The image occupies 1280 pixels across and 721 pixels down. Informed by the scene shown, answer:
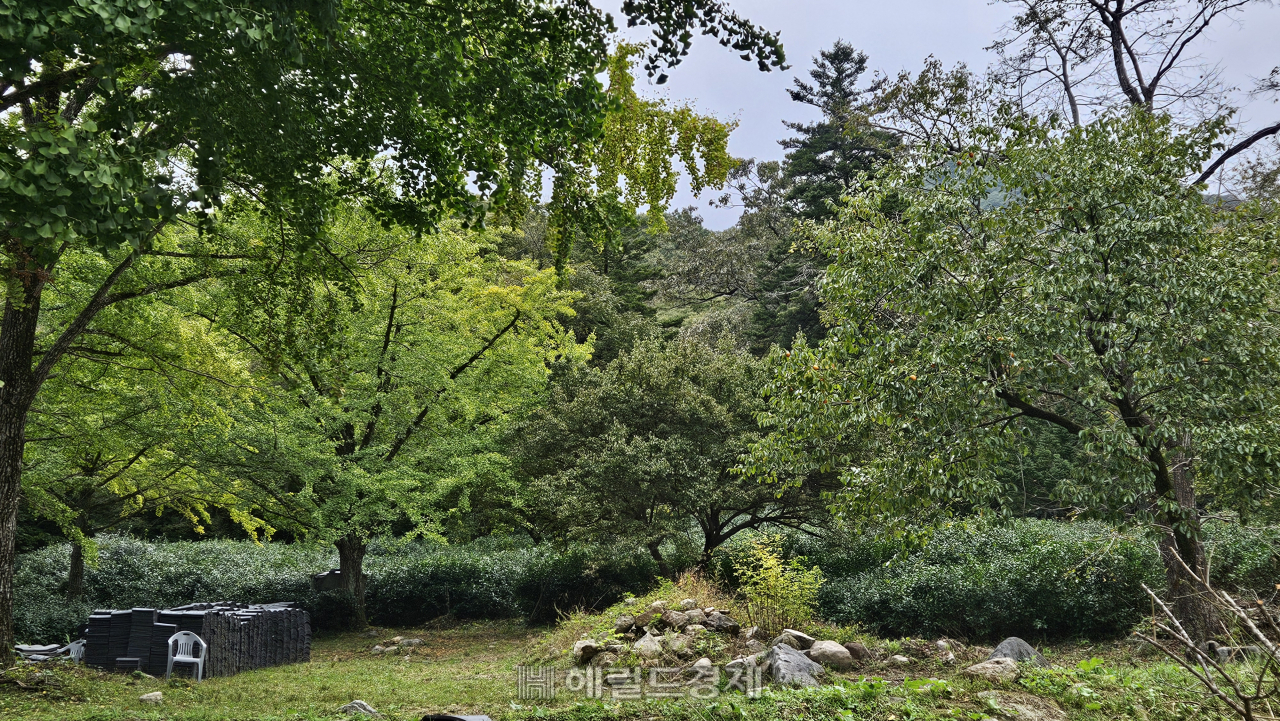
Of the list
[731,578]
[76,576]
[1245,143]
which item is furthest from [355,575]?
[1245,143]

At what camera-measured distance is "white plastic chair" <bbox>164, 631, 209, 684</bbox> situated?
356 inches

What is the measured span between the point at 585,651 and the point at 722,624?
71.6 inches

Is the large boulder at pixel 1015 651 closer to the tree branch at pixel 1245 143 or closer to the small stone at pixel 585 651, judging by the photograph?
the small stone at pixel 585 651

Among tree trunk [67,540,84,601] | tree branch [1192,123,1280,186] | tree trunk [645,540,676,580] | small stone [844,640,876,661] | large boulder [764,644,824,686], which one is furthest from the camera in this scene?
tree trunk [645,540,676,580]

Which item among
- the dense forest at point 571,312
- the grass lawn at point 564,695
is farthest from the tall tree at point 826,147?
the grass lawn at point 564,695

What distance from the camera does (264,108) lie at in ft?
17.6

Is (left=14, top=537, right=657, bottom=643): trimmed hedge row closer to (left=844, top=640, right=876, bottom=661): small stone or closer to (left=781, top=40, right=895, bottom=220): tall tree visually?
(left=844, top=640, right=876, bottom=661): small stone

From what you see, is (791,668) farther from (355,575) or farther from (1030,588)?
(355,575)

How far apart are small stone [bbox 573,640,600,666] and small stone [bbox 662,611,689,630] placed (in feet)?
3.50

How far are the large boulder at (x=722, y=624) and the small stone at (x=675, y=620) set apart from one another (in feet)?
0.92

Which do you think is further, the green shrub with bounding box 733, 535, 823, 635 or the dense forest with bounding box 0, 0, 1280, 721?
the green shrub with bounding box 733, 535, 823, 635

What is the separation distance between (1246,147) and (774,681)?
34.8 ft

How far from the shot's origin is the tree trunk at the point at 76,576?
13.8 meters

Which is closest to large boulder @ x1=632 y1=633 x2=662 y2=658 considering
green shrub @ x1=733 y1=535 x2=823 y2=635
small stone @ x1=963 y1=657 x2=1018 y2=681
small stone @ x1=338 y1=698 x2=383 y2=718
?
green shrub @ x1=733 y1=535 x2=823 y2=635
